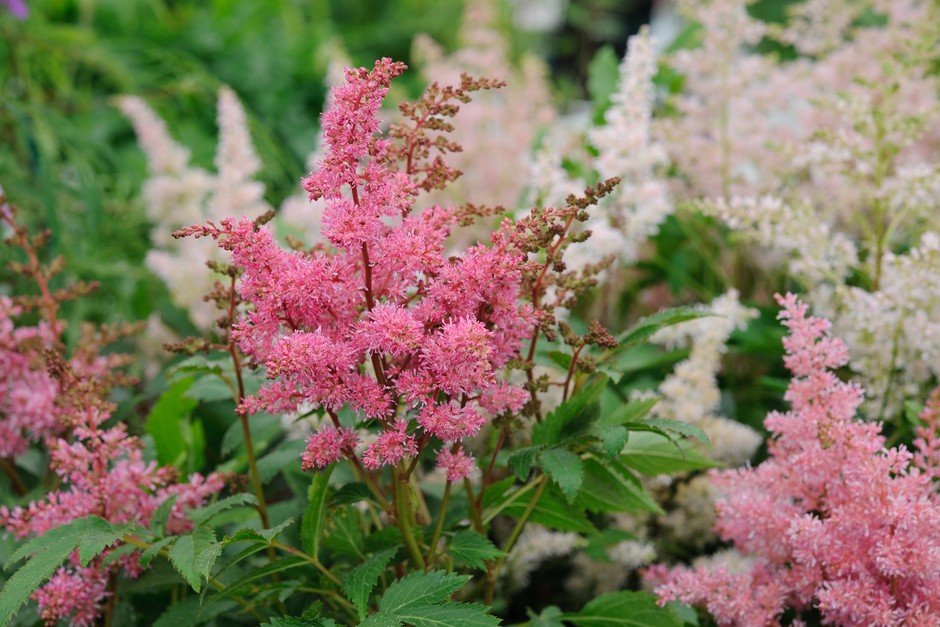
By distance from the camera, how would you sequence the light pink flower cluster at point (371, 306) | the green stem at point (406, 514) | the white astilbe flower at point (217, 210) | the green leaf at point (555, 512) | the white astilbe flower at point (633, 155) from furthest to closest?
1. the white astilbe flower at point (217, 210)
2. the white astilbe flower at point (633, 155)
3. the green leaf at point (555, 512)
4. the green stem at point (406, 514)
5. the light pink flower cluster at point (371, 306)

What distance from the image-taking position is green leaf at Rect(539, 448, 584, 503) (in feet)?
2.40

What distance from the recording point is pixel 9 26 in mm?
1752

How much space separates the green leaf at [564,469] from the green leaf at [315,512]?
186mm

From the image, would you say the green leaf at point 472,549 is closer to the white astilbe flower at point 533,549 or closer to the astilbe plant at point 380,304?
the astilbe plant at point 380,304

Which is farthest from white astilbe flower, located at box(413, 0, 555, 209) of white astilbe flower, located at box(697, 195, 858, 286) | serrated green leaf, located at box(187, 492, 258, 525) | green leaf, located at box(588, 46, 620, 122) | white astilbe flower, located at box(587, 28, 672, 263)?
serrated green leaf, located at box(187, 492, 258, 525)

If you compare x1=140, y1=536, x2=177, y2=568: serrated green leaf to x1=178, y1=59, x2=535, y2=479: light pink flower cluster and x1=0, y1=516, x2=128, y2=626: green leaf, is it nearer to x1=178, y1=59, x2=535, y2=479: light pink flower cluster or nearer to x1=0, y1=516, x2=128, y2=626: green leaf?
x1=0, y1=516, x2=128, y2=626: green leaf

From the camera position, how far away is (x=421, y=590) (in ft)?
2.41

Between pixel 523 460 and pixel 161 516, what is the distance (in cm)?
34

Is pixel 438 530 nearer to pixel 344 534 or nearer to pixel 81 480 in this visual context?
pixel 344 534

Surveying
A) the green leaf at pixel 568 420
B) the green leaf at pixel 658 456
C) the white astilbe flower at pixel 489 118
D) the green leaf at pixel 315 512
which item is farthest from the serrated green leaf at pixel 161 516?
the white astilbe flower at pixel 489 118

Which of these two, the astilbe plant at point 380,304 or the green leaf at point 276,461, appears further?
the green leaf at point 276,461

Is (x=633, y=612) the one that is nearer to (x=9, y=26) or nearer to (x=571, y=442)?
(x=571, y=442)

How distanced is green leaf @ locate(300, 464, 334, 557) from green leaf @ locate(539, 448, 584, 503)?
0.61ft

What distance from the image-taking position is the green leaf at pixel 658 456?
95 centimetres
